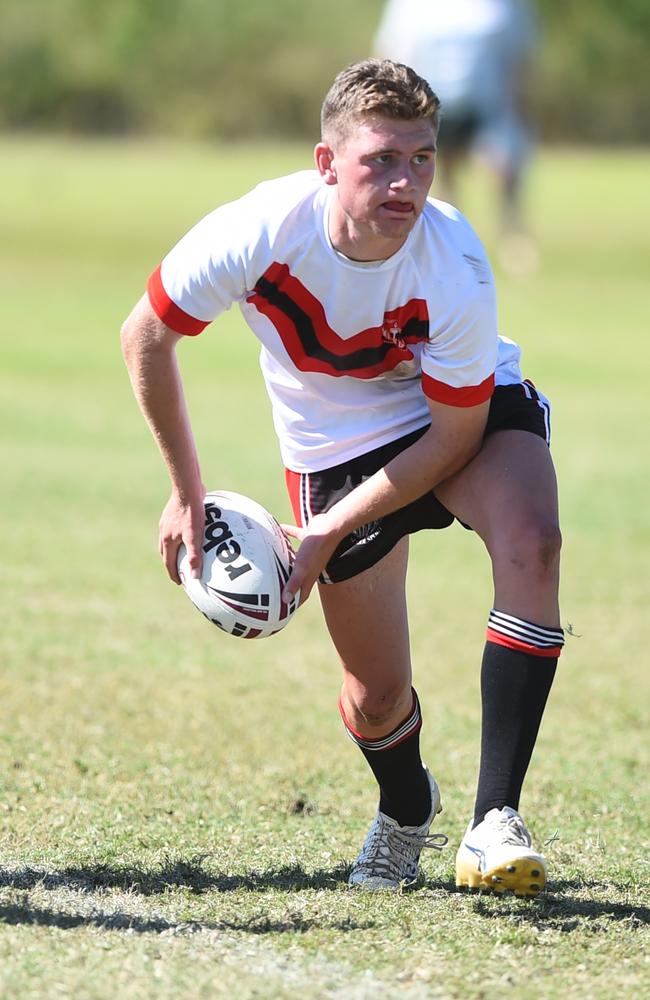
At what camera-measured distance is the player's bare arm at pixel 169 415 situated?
4.19 metres

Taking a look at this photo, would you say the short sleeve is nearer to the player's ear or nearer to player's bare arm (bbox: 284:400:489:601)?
the player's ear

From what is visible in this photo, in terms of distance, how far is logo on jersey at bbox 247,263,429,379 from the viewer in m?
4.16

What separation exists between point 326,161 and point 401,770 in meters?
1.73

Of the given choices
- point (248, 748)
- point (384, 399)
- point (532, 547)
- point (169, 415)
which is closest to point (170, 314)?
point (169, 415)

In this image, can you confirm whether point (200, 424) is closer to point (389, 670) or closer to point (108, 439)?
point (108, 439)

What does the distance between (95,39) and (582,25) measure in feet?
92.5

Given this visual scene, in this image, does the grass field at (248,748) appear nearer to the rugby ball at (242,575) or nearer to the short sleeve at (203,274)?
the rugby ball at (242,575)

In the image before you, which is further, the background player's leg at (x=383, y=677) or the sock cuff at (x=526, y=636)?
the background player's leg at (x=383, y=677)

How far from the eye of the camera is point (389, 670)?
14.6 ft

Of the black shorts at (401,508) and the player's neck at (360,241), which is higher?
the player's neck at (360,241)

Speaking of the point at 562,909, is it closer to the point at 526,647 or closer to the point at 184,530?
the point at 526,647

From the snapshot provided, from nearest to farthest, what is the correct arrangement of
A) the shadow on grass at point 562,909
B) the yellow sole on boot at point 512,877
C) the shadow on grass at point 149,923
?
1. the shadow on grass at point 149,923
2. the yellow sole on boot at point 512,877
3. the shadow on grass at point 562,909

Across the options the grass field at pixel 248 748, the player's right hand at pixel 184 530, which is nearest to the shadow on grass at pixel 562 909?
the grass field at pixel 248 748

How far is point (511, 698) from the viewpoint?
4.10 metres
